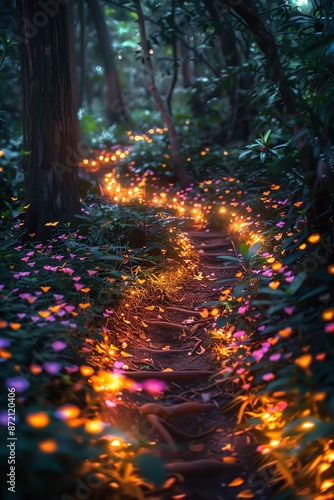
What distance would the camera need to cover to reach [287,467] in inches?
82.8

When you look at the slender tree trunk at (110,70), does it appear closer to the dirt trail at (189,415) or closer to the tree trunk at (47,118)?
the tree trunk at (47,118)

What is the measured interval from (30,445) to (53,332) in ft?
3.16

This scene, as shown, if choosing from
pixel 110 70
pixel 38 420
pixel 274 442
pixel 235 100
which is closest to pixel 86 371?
pixel 38 420

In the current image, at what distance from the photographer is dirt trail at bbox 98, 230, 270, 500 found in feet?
7.45

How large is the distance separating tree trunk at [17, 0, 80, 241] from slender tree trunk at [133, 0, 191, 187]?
10.8 feet

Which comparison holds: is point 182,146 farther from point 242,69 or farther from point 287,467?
point 287,467

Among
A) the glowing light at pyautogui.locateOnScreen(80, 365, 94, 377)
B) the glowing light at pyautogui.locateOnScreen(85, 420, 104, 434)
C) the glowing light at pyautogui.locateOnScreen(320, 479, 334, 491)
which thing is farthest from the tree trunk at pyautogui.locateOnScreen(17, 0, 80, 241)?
the glowing light at pyautogui.locateOnScreen(320, 479, 334, 491)

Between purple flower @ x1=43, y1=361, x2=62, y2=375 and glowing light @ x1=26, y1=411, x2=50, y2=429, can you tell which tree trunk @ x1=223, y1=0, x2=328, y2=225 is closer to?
purple flower @ x1=43, y1=361, x2=62, y2=375

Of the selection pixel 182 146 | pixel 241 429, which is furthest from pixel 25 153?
pixel 182 146

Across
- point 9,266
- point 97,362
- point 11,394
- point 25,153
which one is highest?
point 25,153

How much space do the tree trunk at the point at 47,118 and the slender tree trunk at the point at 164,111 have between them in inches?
129

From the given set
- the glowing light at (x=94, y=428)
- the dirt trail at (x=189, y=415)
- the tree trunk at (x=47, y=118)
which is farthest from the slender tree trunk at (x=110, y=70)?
the glowing light at (x=94, y=428)

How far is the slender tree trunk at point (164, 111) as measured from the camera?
743 cm

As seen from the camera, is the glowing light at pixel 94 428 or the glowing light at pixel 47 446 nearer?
the glowing light at pixel 47 446
